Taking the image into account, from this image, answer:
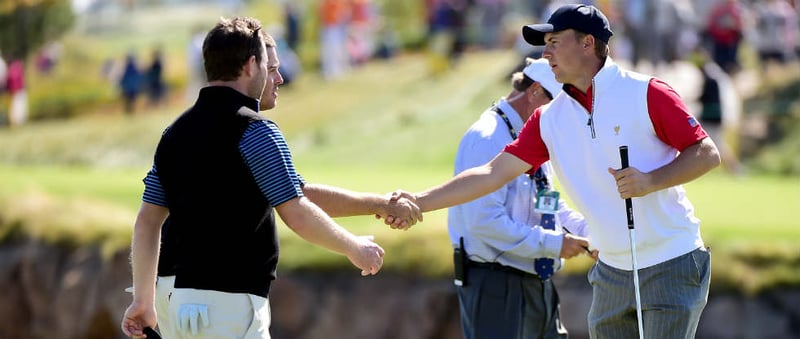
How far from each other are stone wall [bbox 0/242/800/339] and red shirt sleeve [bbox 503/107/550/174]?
7.15 meters

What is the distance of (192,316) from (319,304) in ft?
31.3

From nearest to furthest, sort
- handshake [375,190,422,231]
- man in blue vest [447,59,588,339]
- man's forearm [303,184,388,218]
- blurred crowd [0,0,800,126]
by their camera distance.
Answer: man's forearm [303,184,388,218], handshake [375,190,422,231], man in blue vest [447,59,588,339], blurred crowd [0,0,800,126]

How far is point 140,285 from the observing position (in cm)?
576

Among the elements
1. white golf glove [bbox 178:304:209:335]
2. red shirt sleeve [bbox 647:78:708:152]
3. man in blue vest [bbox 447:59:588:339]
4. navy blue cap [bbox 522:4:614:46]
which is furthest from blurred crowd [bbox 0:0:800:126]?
white golf glove [bbox 178:304:209:335]

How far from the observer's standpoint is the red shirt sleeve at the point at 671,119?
591cm

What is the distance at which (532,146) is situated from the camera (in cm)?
646

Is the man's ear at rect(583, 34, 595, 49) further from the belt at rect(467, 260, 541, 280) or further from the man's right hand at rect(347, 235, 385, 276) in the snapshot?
the belt at rect(467, 260, 541, 280)

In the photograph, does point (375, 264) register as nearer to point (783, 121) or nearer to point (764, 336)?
point (764, 336)

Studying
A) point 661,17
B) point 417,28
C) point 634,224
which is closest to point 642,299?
point 634,224

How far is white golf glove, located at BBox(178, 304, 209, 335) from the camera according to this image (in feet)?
17.9

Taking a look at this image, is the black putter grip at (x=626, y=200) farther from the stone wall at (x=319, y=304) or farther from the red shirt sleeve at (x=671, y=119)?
the stone wall at (x=319, y=304)

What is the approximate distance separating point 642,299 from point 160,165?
225 cm

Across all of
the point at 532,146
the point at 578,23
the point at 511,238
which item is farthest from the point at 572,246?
the point at 578,23

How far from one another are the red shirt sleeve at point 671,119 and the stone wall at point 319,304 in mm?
7626
